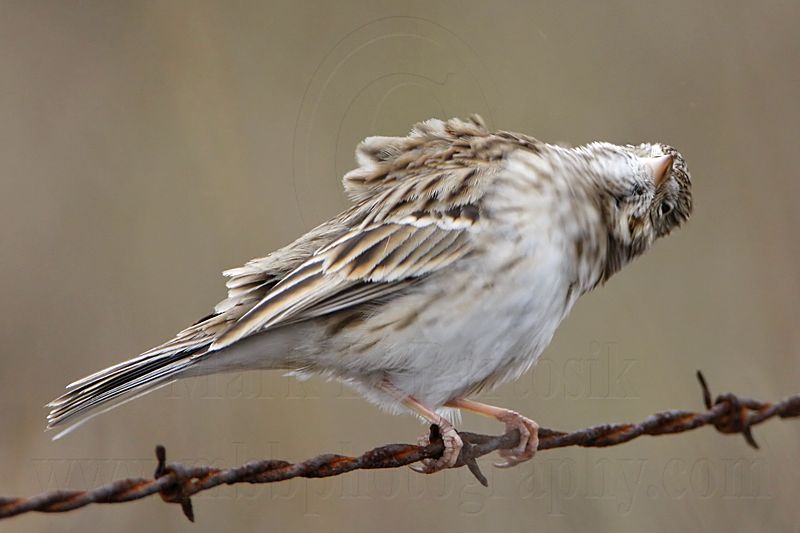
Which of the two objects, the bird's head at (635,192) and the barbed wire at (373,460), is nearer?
the barbed wire at (373,460)

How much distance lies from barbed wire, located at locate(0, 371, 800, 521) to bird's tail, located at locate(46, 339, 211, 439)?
92 centimetres

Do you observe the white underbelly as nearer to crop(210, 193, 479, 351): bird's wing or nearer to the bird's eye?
crop(210, 193, 479, 351): bird's wing

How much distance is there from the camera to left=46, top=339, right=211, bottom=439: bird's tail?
4.89 metres

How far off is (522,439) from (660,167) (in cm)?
159

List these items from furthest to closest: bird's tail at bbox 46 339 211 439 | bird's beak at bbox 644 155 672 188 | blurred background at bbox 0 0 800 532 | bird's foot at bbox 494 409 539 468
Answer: blurred background at bbox 0 0 800 532 < bird's beak at bbox 644 155 672 188 < bird's foot at bbox 494 409 539 468 < bird's tail at bbox 46 339 211 439

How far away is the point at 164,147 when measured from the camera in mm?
8641

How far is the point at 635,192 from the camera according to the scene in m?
5.75

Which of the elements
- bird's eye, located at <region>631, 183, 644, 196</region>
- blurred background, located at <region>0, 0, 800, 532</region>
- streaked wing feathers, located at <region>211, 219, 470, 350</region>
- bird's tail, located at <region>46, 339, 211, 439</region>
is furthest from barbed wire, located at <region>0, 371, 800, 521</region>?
blurred background, located at <region>0, 0, 800, 532</region>

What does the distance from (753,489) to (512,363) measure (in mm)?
2606

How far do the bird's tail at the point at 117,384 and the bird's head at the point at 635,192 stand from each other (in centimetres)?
221

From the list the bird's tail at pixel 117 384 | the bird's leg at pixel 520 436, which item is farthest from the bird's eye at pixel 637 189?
the bird's tail at pixel 117 384

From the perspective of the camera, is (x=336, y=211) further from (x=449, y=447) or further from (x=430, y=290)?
(x=449, y=447)

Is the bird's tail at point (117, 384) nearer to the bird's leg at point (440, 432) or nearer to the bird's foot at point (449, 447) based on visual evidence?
the bird's leg at point (440, 432)

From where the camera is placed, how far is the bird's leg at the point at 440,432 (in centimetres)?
502
